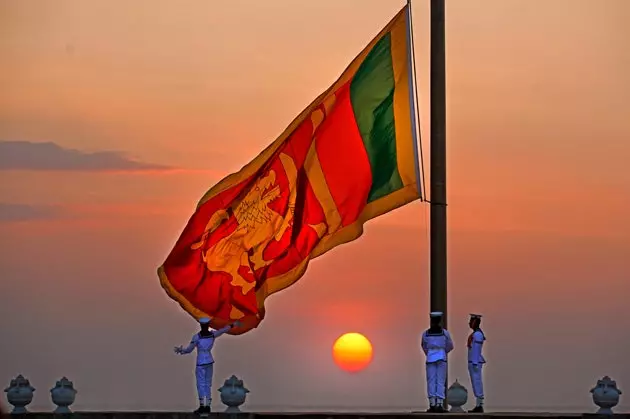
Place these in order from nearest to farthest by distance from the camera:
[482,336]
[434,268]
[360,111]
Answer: [434,268] < [360,111] < [482,336]

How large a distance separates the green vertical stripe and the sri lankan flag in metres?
0.02

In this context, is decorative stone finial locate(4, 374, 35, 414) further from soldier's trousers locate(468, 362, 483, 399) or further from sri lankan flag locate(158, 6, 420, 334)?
soldier's trousers locate(468, 362, 483, 399)

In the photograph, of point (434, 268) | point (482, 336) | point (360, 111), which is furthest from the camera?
point (482, 336)

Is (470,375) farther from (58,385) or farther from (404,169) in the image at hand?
(58,385)

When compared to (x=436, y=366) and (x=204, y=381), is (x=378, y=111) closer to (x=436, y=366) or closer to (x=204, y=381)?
(x=436, y=366)

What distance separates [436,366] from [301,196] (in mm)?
3536

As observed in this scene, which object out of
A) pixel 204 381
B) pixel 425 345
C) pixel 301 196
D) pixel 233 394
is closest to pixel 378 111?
pixel 301 196

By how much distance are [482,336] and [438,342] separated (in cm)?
229

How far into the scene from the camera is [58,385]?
66.8 ft

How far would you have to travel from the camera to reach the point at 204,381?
20.3m

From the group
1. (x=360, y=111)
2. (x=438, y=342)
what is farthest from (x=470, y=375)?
(x=360, y=111)

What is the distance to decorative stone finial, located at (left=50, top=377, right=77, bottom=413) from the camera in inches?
793

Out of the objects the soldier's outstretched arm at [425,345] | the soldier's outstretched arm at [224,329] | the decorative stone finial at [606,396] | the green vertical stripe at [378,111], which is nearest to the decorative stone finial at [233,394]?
the soldier's outstretched arm at [224,329]

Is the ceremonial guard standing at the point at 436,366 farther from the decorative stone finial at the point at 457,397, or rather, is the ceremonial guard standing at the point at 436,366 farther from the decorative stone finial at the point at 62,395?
the decorative stone finial at the point at 62,395
